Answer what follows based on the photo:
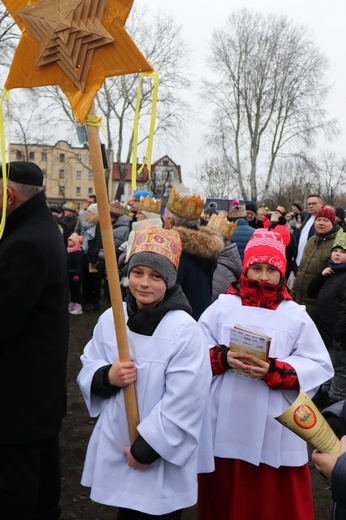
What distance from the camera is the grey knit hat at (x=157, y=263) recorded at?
2166mm

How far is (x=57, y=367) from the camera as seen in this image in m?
2.36

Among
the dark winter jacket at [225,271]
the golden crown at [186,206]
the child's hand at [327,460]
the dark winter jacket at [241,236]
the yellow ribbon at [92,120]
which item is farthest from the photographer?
the dark winter jacket at [241,236]

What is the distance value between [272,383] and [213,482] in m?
0.71

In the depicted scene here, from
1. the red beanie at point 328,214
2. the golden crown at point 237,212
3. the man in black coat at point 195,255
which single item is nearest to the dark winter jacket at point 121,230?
the golden crown at point 237,212

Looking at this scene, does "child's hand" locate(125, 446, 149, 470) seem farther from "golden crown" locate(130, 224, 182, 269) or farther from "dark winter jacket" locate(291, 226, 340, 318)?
"dark winter jacket" locate(291, 226, 340, 318)

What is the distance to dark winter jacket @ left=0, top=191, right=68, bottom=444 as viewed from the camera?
7.06 feet

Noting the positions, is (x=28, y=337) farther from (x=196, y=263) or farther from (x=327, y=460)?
(x=196, y=263)

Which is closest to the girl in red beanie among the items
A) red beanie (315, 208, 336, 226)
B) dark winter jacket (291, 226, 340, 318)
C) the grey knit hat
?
the grey knit hat

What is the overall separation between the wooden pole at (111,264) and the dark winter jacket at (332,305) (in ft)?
9.30

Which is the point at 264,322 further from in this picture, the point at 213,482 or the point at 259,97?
the point at 259,97

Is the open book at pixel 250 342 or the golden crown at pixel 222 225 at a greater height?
the golden crown at pixel 222 225

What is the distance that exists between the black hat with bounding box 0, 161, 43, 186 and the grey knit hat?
682 mm

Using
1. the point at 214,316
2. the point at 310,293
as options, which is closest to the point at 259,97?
the point at 310,293

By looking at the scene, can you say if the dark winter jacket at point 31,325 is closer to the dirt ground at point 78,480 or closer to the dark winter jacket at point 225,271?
the dirt ground at point 78,480
